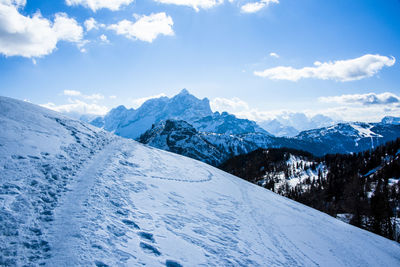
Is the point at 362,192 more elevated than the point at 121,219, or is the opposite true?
the point at 121,219

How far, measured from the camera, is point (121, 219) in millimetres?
9125

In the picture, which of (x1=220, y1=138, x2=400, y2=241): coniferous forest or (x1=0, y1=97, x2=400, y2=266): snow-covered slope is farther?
(x1=220, y1=138, x2=400, y2=241): coniferous forest

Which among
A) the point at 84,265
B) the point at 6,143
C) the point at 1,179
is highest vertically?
the point at 6,143

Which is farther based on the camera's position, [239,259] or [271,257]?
[271,257]

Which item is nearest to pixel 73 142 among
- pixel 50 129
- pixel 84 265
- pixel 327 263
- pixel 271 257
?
pixel 50 129

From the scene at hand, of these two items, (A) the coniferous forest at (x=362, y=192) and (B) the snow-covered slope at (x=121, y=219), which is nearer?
(B) the snow-covered slope at (x=121, y=219)

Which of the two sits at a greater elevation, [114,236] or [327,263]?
[114,236]

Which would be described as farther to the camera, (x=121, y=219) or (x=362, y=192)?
(x=362, y=192)

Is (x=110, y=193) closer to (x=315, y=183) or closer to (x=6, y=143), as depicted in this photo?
(x=6, y=143)

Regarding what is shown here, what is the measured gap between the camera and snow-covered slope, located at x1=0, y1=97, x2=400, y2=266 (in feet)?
22.7

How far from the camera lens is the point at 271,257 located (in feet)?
34.1

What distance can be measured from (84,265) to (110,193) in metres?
5.28

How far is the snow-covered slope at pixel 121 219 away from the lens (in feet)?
22.7

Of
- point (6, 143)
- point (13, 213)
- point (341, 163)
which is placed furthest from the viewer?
point (341, 163)
